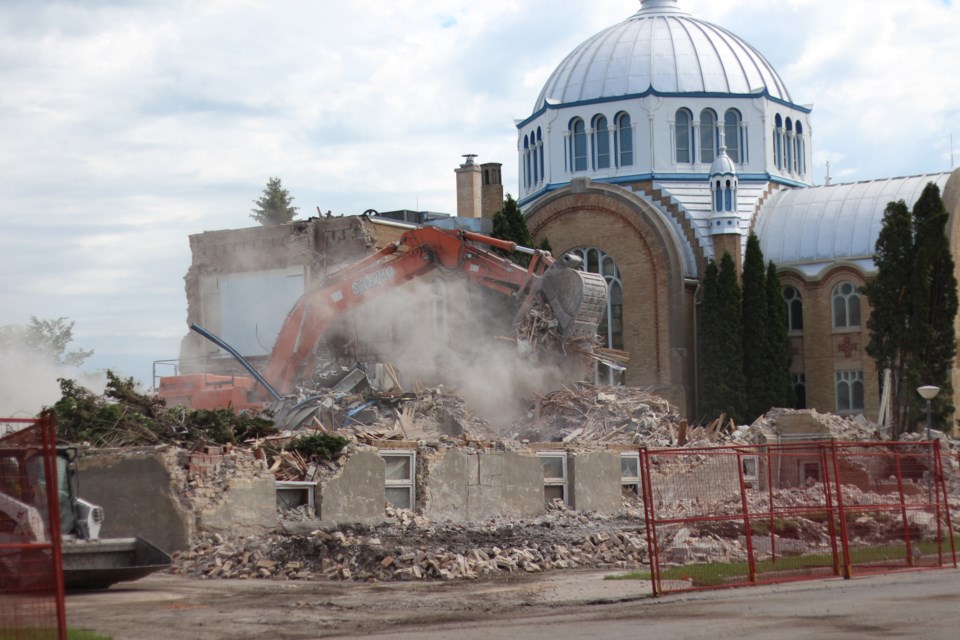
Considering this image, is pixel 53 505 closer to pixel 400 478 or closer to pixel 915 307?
pixel 400 478

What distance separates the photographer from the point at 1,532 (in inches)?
522

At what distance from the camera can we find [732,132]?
198 ft

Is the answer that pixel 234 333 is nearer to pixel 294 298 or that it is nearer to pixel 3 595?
pixel 294 298

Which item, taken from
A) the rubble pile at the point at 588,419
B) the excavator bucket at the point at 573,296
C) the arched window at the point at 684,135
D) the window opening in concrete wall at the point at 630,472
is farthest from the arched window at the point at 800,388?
the window opening in concrete wall at the point at 630,472

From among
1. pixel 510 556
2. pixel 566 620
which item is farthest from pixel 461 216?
pixel 566 620

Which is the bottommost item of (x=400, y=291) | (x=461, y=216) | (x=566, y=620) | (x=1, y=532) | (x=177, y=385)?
(x=566, y=620)

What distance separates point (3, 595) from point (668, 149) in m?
50.1

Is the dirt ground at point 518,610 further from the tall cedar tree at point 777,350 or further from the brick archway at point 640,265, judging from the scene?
the brick archway at point 640,265

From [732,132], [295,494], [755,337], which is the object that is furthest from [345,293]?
[732,132]

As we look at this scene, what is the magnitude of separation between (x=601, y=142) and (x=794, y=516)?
141ft

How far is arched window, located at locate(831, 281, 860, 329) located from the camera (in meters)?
54.6

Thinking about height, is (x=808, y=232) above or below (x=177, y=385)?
above

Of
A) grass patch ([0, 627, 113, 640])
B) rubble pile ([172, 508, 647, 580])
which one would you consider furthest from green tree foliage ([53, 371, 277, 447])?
grass patch ([0, 627, 113, 640])

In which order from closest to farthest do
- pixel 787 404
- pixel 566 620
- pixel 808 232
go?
pixel 566 620 < pixel 787 404 < pixel 808 232
